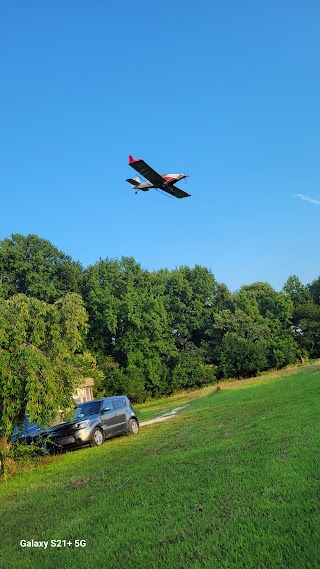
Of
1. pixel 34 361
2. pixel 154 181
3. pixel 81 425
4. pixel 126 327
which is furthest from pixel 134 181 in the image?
pixel 126 327

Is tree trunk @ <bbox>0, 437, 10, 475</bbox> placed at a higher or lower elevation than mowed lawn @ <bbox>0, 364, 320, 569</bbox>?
higher

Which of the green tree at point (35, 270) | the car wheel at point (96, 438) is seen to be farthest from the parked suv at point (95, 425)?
the green tree at point (35, 270)

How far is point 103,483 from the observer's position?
23.9 feet

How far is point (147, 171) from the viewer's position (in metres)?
11.8

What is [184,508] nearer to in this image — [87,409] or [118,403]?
[87,409]

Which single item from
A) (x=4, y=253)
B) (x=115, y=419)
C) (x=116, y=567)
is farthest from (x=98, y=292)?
(x=116, y=567)

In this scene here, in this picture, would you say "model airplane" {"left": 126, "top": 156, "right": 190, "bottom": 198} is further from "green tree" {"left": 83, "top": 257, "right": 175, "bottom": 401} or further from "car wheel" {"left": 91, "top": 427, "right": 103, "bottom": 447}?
"green tree" {"left": 83, "top": 257, "right": 175, "bottom": 401}

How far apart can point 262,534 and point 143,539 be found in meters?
1.11

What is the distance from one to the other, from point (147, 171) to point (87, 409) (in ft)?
23.6

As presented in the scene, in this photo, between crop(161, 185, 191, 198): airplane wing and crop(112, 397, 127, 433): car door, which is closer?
crop(161, 185, 191, 198): airplane wing

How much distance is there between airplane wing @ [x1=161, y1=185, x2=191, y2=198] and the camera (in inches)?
510

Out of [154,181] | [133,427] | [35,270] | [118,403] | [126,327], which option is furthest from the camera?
[126,327]

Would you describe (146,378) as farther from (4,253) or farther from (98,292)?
(4,253)

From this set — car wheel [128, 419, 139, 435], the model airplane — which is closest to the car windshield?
car wheel [128, 419, 139, 435]
